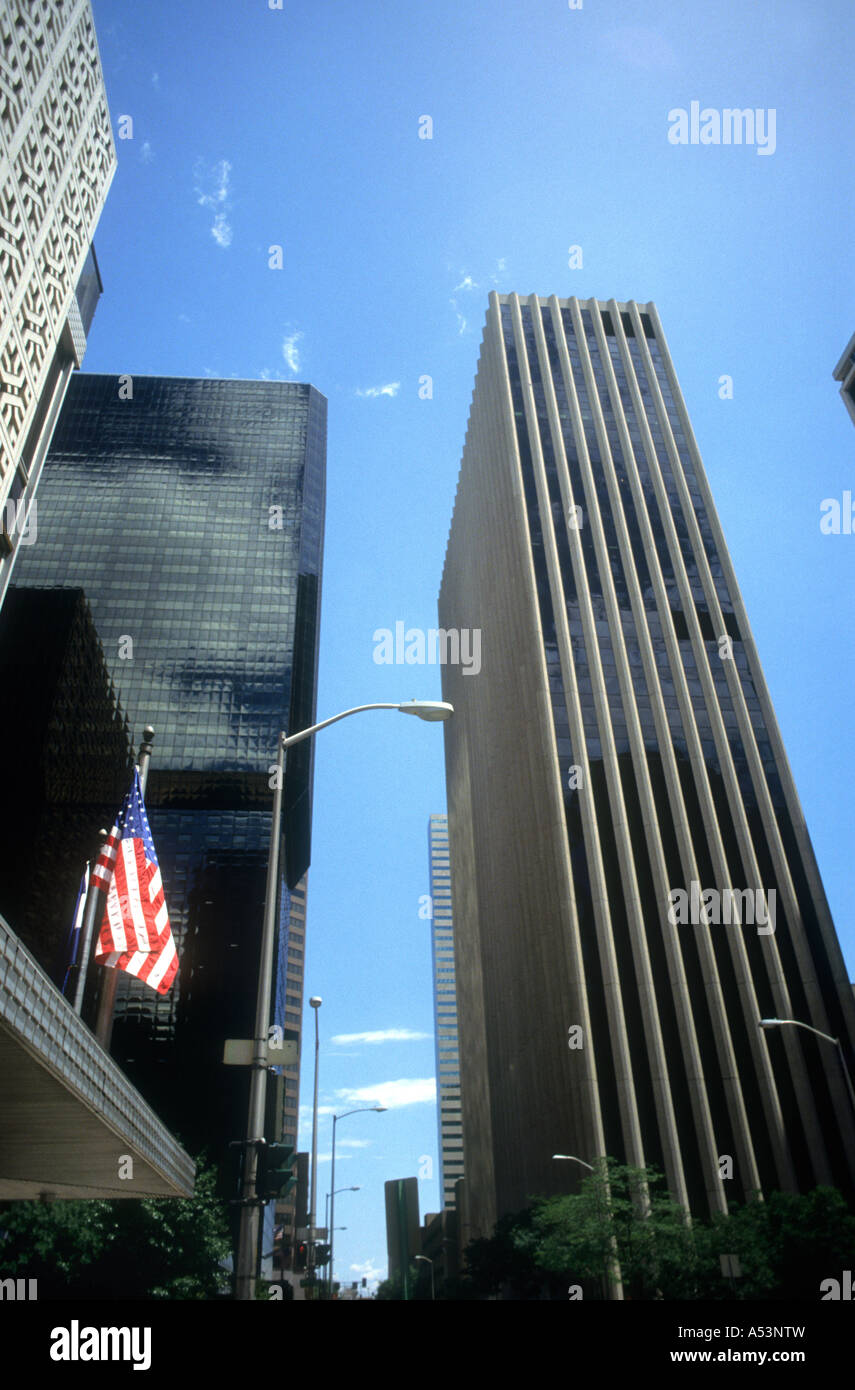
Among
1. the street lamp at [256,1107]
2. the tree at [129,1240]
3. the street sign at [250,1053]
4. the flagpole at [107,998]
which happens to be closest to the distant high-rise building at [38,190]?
the flagpole at [107,998]

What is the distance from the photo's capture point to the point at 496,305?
82188 mm

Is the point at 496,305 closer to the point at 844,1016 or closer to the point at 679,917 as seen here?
the point at 679,917

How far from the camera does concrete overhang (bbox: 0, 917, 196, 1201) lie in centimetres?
1027

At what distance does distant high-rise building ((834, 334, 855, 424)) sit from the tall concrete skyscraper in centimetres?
2044

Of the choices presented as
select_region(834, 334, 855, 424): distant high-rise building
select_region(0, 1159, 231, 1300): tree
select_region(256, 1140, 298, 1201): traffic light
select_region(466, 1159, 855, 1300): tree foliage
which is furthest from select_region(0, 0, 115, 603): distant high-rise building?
select_region(834, 334, 855, 424): distant high-rise building

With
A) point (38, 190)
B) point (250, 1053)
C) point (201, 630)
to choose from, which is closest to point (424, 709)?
point (250, 1053)

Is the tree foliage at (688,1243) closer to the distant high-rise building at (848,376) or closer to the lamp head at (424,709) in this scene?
the lamp head at (424,709)

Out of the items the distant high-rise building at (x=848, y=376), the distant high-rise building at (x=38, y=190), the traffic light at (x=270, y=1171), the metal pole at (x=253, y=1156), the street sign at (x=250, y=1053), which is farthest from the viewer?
the distant high-rise building at (x=848, y=376)

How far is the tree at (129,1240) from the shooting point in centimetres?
4662

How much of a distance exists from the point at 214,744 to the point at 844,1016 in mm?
73893

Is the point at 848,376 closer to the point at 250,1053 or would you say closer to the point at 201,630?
the point at 250,1053

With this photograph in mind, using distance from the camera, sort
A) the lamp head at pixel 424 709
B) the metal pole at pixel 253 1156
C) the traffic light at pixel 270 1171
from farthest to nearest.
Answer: the lamp head at pixel 424 709 < the traffic light at pixel 270 1171 < the metal pole at pixel 253 1156

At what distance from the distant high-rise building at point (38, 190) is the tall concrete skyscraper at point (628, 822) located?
131 feet
